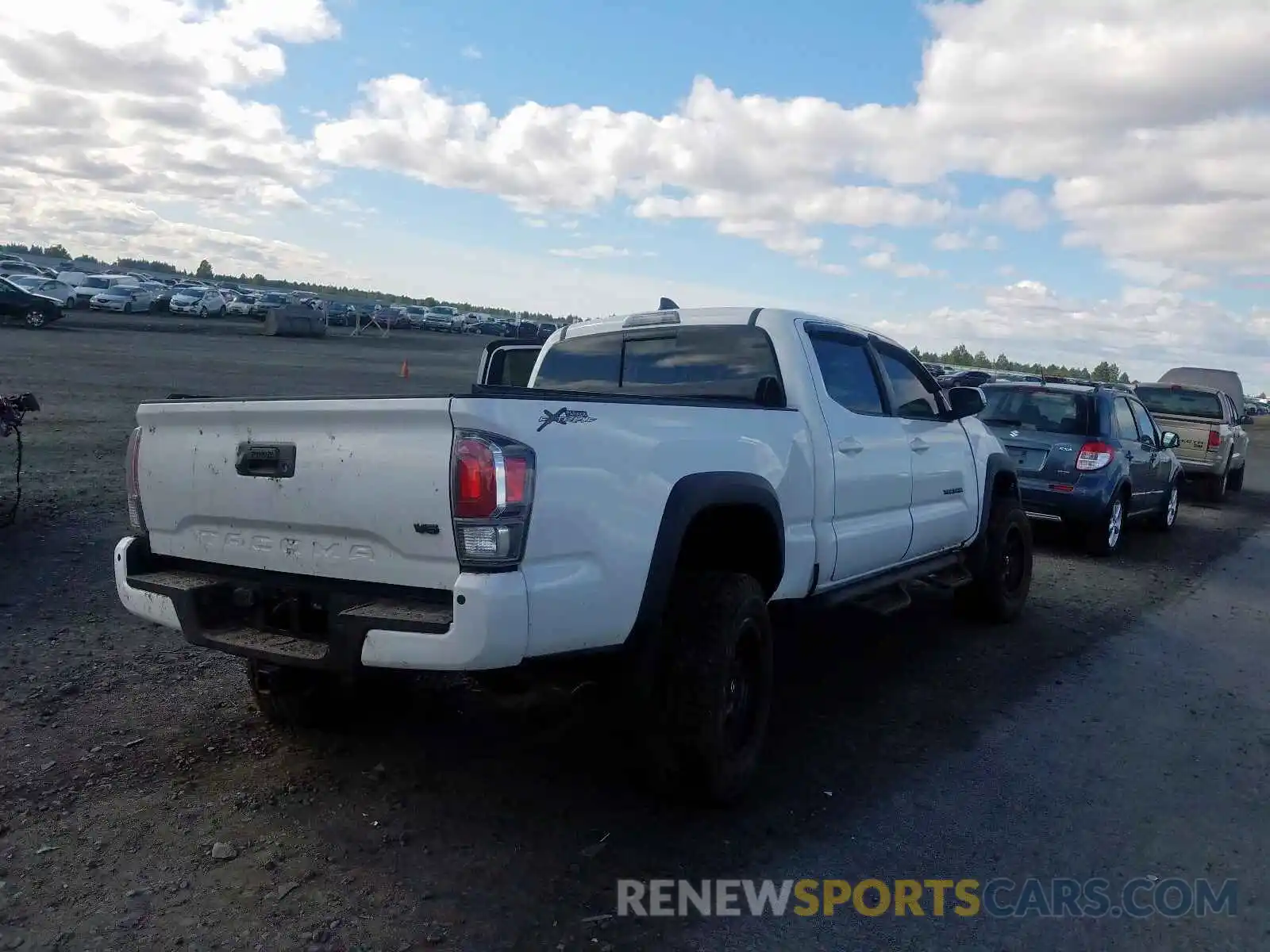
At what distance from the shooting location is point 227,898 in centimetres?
327

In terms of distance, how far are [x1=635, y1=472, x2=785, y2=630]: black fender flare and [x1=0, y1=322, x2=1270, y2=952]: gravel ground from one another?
0.87 m

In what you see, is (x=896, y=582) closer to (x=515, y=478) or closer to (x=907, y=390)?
(x=907, y=390)

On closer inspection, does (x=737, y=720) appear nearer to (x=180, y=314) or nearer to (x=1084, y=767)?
(x=1084, y=767)

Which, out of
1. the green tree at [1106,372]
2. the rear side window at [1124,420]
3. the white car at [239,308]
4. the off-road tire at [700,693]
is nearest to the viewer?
the off-road tire at [700,693]

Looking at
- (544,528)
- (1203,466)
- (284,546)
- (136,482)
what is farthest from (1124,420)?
(136,482)

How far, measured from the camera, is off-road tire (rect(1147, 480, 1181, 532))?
12461 mm

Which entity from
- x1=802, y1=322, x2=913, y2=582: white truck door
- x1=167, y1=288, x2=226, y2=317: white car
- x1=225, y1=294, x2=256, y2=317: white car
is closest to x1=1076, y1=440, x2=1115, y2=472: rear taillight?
x1=802, y1=322, x2=913, y2=582: white truck door

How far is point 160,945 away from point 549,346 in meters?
3.71

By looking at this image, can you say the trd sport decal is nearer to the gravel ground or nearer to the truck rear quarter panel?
the truck rear quarter panel

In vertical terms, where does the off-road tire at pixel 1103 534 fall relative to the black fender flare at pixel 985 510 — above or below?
below

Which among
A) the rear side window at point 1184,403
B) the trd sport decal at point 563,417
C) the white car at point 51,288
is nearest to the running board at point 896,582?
the trd sport decal at point 563,417

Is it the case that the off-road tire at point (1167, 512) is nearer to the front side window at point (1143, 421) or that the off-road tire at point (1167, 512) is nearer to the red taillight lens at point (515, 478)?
the front side window at point (1143, 421)

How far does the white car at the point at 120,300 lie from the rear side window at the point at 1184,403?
45717mm

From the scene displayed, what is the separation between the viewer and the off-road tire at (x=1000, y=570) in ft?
23.4
